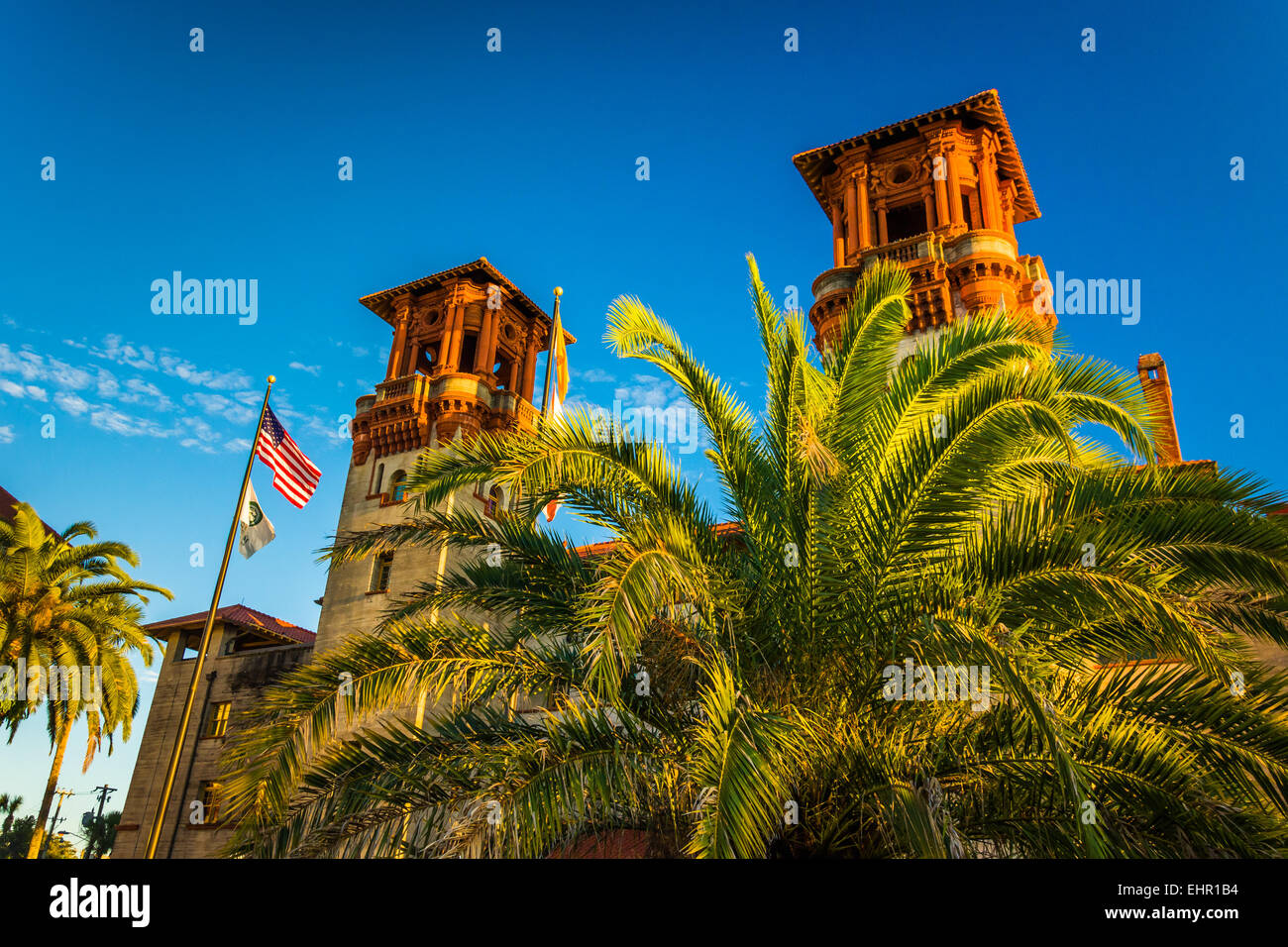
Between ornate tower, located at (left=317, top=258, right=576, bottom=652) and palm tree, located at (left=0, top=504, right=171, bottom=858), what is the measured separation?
6533 mm

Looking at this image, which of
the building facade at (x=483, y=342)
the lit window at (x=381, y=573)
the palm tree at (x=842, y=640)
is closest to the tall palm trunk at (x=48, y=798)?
the building facade at (x=483, y=342)

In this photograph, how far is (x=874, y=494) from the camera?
9008 millimetres

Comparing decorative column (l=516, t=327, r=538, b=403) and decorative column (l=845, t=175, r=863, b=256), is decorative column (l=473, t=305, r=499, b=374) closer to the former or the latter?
decorative column (l=516, t=327, r=538, b=403)

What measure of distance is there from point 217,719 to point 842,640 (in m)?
34.4

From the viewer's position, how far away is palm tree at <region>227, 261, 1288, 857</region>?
749 cm

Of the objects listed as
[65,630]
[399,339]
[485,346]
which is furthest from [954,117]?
[65,630]

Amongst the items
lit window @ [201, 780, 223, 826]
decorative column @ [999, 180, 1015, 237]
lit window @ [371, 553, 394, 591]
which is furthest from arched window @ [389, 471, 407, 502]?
decorative column @ [999, 180, 1015, 237]

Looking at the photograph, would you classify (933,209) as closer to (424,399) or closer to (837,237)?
(837,237)

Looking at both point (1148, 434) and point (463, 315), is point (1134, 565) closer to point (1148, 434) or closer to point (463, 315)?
point (1148, 434)

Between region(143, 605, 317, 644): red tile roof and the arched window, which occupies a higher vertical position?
the arched window

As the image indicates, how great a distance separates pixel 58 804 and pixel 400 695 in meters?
65.7

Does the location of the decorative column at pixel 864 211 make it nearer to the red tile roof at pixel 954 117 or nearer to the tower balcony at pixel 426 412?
the red tile roof at pixel 954 117

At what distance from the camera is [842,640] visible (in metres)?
8.95
